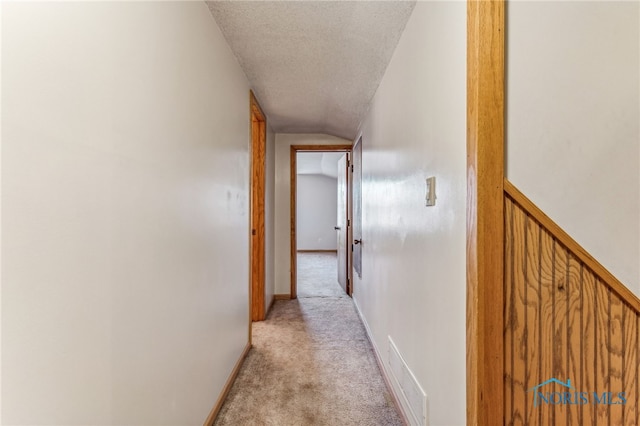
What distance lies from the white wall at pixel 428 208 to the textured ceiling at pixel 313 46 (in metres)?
0.15

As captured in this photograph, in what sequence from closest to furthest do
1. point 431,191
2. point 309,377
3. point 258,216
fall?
1. point 431,191
2. point 309,377
3. point 258,216

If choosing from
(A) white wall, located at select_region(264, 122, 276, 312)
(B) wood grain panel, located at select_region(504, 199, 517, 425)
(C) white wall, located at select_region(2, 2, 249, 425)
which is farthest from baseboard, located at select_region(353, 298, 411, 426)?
(A) white wall, located at select_region(264, 122, 276, 312)

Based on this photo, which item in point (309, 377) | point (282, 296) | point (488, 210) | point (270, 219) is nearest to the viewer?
point (488, 210)

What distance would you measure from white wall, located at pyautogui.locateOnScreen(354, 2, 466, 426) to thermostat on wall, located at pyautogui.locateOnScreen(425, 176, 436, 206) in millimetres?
27

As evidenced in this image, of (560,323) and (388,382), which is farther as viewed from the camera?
(388,382)

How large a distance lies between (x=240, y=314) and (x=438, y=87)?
198 cm

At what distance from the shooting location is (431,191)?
1.40 metres

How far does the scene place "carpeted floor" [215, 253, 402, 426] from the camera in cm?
191

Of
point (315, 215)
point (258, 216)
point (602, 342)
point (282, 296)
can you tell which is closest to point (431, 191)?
point (602, 342)

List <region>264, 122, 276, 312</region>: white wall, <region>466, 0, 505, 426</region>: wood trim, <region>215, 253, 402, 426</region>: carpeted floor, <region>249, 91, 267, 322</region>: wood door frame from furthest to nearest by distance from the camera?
<region>264, 122, 276, 312</region>: white wall < <region>249, 91, 267, 322</region>: wood door frame < <region>215, 253, 402, 426</region>: carpeted floor < <region>466, 0, 505, 426</region>: wood trim

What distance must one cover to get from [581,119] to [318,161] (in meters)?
6.55

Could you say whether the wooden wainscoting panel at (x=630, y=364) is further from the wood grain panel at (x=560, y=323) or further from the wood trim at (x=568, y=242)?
the wood grain panel at (x=560, y=323)

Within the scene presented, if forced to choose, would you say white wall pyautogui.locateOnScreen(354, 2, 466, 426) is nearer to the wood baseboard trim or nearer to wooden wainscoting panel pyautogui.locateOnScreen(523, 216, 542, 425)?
wooden wainscoting panel pyautogui.locateOnScreen(523, 216, 542, 425)

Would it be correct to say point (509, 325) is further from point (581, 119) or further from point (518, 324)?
point (581, 119)
